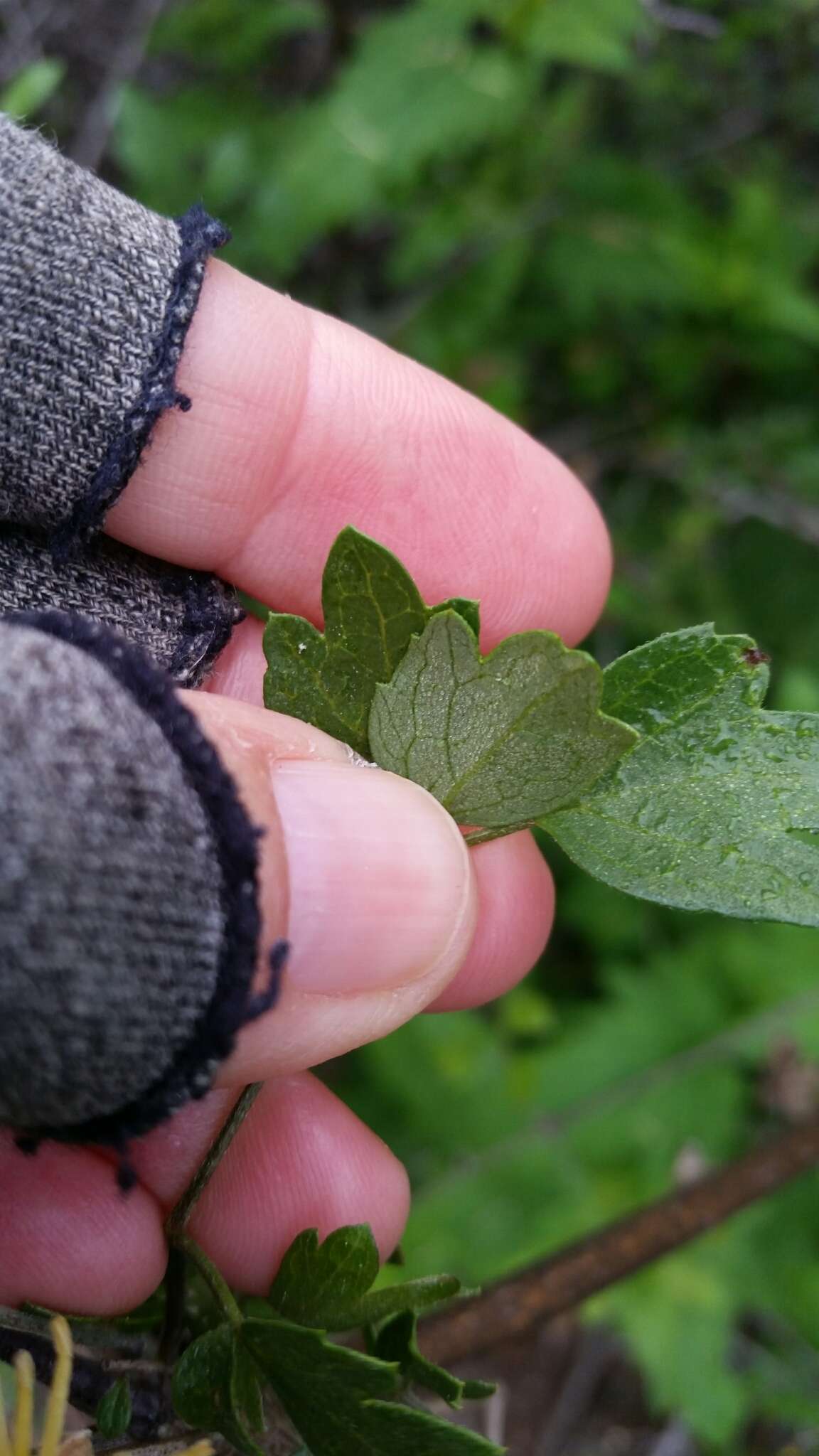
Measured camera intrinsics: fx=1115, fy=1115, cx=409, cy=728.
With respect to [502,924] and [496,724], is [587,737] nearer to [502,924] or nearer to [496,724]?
[496,724]

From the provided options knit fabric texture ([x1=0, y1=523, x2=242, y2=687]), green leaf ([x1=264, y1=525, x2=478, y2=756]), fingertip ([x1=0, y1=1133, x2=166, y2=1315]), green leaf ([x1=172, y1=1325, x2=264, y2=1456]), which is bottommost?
fingertip ([x1=0, y1=1133, x2=166, y2=1315])

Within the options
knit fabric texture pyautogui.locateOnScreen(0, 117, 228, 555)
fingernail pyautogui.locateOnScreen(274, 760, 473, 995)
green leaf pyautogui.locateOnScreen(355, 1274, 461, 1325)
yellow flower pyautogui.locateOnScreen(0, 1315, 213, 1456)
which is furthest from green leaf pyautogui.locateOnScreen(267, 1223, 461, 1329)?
knit fabric texture pyautogui.locateOnScreen(0, 117, 228, 555)

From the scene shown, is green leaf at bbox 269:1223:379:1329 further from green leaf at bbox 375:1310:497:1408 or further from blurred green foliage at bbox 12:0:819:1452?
blurred green foliage at bbox 12:0:819:1452

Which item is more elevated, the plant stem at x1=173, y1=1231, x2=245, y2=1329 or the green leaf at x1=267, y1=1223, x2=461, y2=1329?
the green leaf at x1=267, y1=1223, x2=461, y2=1329

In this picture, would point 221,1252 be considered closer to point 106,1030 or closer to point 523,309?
point 106,1030

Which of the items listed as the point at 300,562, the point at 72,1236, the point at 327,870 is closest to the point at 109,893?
the point at 327,870

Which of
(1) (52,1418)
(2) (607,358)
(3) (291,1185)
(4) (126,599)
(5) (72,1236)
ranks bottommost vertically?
(5) (72,1236)

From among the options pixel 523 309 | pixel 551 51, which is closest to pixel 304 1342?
pixel 551 51
